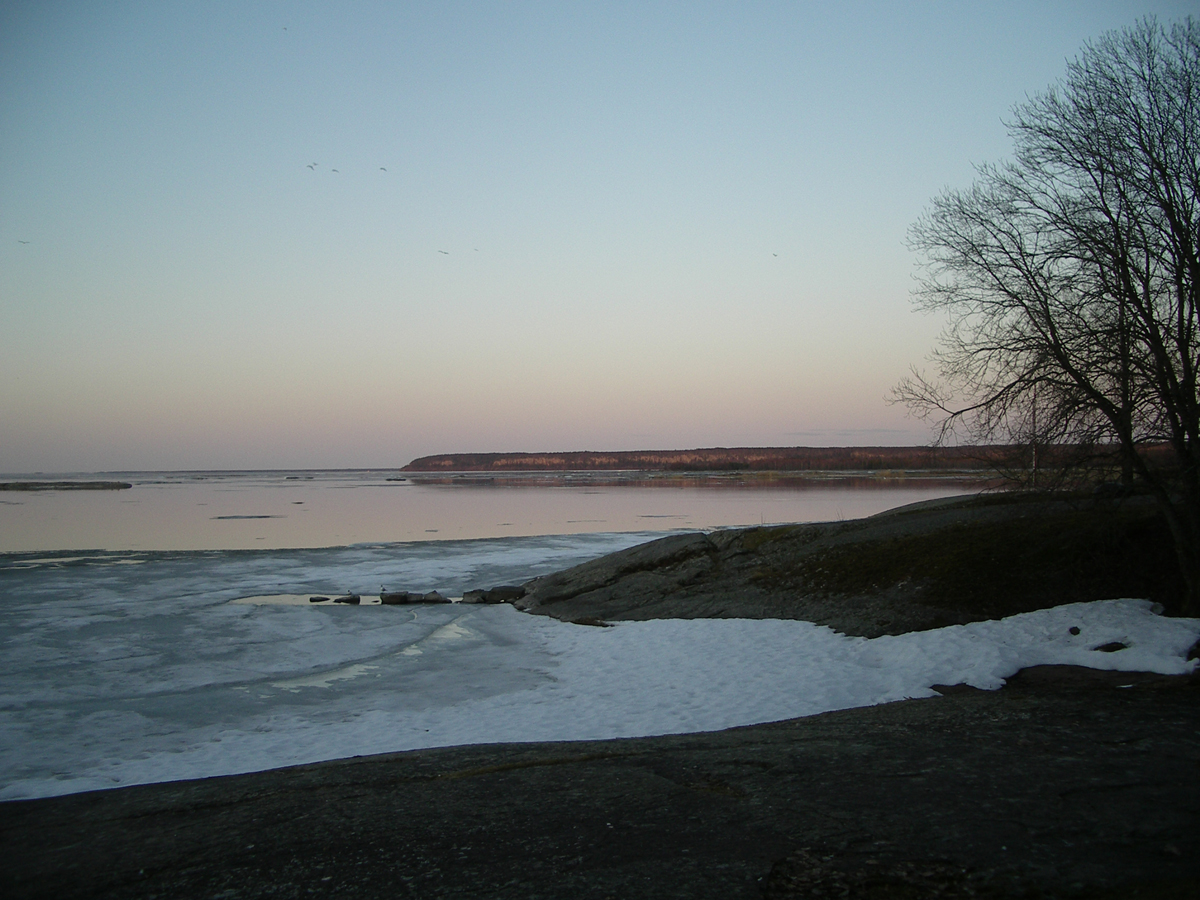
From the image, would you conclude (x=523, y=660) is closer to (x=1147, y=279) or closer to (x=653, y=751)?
(x=653, y=751)

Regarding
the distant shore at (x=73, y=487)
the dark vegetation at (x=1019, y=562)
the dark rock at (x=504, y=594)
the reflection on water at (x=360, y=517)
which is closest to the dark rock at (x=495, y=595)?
the dark rock at (x=504, y=594)

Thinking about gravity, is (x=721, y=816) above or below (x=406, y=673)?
above

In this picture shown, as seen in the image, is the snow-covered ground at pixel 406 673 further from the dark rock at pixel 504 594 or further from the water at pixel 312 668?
the dark rock at pixel 504 594

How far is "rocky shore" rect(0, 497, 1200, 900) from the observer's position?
435 cm

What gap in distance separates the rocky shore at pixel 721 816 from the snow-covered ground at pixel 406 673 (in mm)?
1325

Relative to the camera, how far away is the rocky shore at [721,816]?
435cm

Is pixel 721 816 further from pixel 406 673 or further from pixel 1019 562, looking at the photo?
pixel 1019 562

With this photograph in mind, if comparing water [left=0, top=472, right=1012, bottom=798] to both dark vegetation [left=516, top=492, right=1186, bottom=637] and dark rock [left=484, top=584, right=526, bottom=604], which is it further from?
dark vegetation [left=516, top=492, right=1186, bottom=637]

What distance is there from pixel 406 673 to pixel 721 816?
802cm

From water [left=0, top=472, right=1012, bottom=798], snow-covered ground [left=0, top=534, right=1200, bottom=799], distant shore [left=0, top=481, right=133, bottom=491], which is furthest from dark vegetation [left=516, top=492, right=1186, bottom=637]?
distant shore [left=0, top=481, right=133, bottom=491]

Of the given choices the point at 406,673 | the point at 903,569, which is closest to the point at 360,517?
the point at 406,673

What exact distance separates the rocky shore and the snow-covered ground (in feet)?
4.35

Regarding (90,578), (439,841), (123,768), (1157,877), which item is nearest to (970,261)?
(1157,877)

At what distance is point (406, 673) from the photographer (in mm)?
12281
